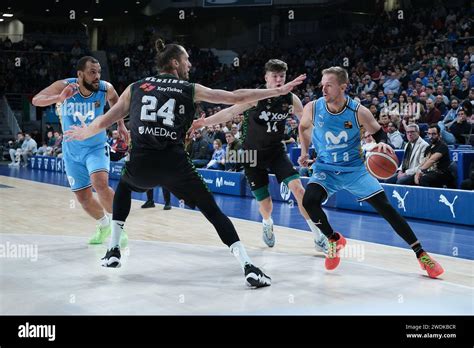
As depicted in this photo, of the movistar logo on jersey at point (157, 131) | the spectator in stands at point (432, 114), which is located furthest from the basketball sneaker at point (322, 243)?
the spectator in stands at point (432, 114)

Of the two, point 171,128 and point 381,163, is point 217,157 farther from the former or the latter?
point 171,128

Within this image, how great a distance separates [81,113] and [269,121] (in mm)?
1958

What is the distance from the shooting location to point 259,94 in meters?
4.34

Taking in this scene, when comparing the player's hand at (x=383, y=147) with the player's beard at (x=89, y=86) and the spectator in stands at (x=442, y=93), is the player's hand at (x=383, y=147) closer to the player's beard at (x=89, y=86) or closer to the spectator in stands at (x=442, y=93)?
the player's beard at (x=89, y=86)

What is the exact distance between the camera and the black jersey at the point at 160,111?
4.32m

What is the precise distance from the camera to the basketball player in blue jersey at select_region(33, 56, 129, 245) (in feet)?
19.3

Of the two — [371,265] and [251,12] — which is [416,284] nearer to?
[371,265]

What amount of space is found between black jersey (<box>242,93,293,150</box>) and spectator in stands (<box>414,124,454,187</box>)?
3486mm

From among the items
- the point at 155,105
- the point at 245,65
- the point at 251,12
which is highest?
the point at 251,12

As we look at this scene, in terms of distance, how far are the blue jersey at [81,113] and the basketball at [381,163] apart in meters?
2.67

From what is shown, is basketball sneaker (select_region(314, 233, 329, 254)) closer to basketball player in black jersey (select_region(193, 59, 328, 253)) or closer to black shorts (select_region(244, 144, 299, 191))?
basketball player in black jersey (select_region(193, 59, 328, 253))
